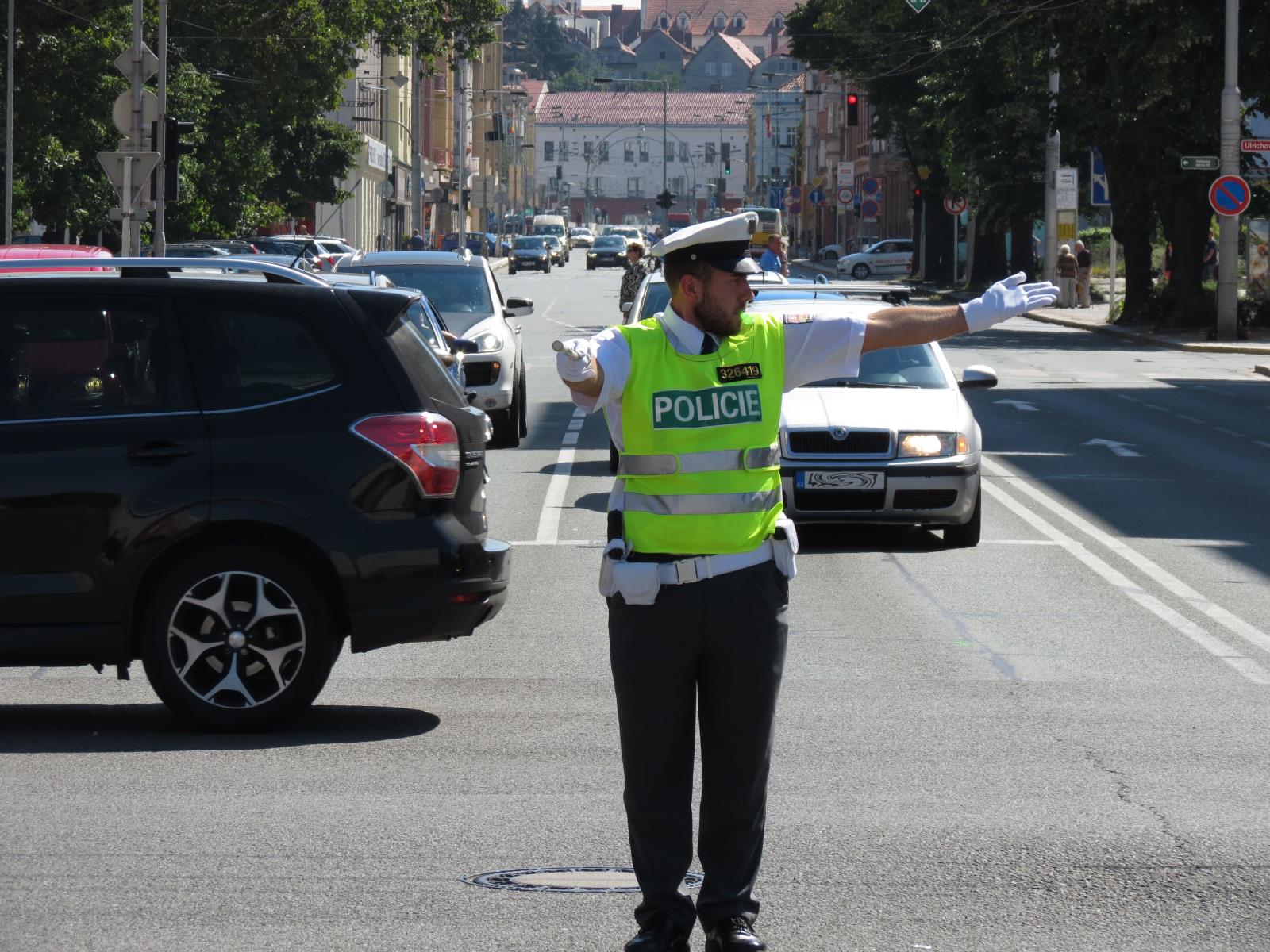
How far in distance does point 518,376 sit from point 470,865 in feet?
45.9

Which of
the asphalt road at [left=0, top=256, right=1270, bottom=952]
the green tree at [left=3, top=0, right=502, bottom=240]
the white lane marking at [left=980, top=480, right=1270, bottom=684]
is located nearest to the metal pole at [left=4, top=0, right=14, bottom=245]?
the green tree at [left=3, top=0, right=502, bottom=240]

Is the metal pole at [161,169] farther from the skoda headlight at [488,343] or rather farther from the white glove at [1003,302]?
the white glove at [1003,302]

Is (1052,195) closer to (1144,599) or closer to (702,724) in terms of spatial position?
(1144,599)

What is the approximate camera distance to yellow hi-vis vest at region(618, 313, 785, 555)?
471 cm

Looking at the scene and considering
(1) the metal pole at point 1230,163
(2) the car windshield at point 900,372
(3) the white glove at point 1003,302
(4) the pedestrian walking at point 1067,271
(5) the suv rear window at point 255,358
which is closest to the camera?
(3) the white glove at point 1003,302

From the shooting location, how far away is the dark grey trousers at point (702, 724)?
4.68 metres

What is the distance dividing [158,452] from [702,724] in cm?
328

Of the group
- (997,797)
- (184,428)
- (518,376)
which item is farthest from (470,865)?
(518,376)

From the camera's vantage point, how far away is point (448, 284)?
Answer: 20391 millimetres

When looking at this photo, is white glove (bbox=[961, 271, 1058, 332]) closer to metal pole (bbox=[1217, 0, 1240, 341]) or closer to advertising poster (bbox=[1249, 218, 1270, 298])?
metal pole (bbox=[1217, 0, 1240, 341])

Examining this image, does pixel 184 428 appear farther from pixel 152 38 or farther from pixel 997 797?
pixel 152 38

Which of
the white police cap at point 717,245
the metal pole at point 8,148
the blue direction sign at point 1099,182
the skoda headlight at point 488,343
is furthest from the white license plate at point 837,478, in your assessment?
the blue direction sign at point 1099,182

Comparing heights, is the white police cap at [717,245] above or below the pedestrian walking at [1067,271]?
below

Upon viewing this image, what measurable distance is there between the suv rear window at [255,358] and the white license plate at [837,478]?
18.3 ft
